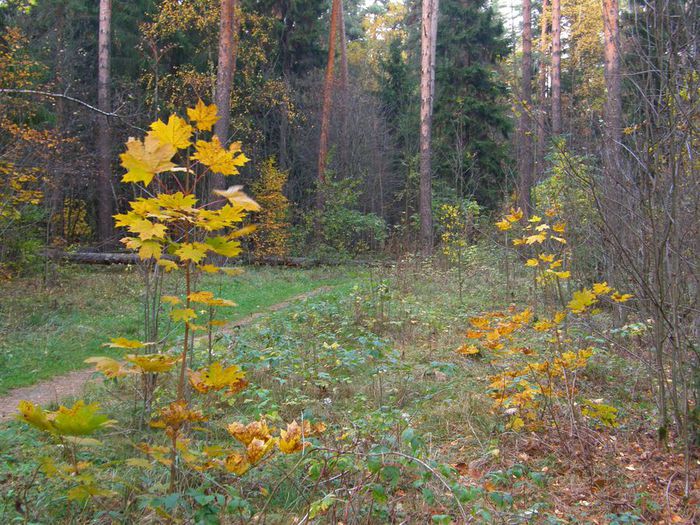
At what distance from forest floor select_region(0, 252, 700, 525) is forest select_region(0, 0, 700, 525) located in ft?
0.08

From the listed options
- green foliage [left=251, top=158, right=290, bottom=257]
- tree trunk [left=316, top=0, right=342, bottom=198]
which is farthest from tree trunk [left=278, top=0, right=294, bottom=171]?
tree trunk [left=316, top=0, right=342, bottom=198]

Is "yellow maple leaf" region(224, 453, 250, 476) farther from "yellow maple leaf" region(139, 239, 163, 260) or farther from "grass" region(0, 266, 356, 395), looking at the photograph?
"grass" region(0, 266, 356, 395)

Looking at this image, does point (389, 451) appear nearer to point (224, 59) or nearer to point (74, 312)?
point (74, 312)

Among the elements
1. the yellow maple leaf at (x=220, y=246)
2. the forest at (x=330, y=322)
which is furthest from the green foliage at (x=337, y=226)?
the yellow maple leaf at (x=220, y=246)

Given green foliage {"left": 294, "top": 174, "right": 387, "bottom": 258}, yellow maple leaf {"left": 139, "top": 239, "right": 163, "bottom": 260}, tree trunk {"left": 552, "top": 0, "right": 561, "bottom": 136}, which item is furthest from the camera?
tree trunk {"left": 552, "top": 0, "right": 561, "bottom": 136}

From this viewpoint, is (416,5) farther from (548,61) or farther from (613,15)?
(613,15)

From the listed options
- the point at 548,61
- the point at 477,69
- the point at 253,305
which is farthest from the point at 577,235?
the point at 548,61

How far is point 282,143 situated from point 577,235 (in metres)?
16.9

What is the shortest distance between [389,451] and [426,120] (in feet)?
51.9

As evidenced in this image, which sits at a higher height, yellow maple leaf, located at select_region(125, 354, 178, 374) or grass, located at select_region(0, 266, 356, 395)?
yellow maple leaf, located at select_region(125, 354, 178, 374)

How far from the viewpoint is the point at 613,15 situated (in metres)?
12.3

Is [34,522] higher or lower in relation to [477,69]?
lower

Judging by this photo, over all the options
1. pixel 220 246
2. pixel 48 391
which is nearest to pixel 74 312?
pixel 48 391

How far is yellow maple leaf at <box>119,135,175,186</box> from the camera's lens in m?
1.92
